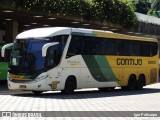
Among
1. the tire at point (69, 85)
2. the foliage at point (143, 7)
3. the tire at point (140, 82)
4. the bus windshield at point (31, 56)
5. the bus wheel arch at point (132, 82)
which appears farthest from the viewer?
the foliage at point (143, 7)

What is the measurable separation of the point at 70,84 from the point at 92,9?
1557 cm

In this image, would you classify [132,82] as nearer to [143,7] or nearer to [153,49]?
[153,49]

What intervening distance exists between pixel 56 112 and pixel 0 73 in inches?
658

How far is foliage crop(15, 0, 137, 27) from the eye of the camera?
30781 millimetres

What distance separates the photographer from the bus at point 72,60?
21.0m

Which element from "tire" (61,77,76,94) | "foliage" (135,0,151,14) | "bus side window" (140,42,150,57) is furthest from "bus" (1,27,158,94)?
"foliage" (135,0,151,14)

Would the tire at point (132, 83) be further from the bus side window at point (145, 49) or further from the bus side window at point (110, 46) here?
the bus side window at point (110, 46)

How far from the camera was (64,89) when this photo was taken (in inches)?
873

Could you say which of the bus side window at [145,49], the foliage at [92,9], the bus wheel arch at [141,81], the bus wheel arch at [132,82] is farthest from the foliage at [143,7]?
the bus wheel arch at [132,82]

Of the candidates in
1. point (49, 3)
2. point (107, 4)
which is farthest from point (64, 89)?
point (107, 4)

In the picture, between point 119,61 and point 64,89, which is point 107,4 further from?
point 64,89

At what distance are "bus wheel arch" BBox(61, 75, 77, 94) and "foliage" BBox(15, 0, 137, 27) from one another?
8.15m

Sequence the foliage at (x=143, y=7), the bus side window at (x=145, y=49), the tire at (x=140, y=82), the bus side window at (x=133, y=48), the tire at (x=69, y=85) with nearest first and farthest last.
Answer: the tire at (x=69, y=85) < the bus side window at (x=133, y=48) < the tire at (x=140, y=82) < the bus side window at (x=145, y=49) < the foliage at (x=143, y=7)

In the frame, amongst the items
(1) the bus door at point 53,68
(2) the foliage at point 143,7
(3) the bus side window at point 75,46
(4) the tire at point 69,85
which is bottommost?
(4) the tire at point 69,85
